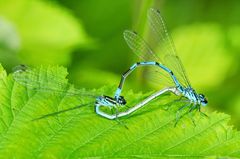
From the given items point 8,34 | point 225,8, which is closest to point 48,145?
point 8,34

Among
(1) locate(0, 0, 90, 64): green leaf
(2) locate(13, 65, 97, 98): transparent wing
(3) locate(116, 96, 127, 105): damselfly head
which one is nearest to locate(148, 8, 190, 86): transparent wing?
(3) locate(116, 96, 127, 105): damselfly head

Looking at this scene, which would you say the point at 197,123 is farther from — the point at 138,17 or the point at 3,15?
the point at 3,15

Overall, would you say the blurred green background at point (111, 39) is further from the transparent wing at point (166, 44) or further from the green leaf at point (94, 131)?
the green leaf at point (94, 131)

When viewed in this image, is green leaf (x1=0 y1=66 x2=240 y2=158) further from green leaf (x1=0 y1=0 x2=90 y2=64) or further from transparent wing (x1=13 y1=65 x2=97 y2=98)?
green leaf (x1=0 y1=0 x2=90 y2=64)

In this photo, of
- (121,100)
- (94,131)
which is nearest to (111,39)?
(121,100)

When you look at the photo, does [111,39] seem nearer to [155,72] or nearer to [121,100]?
[155,72]

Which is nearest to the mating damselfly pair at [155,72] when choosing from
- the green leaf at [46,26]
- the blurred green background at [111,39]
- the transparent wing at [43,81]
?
the transparent wing at [43,81]
